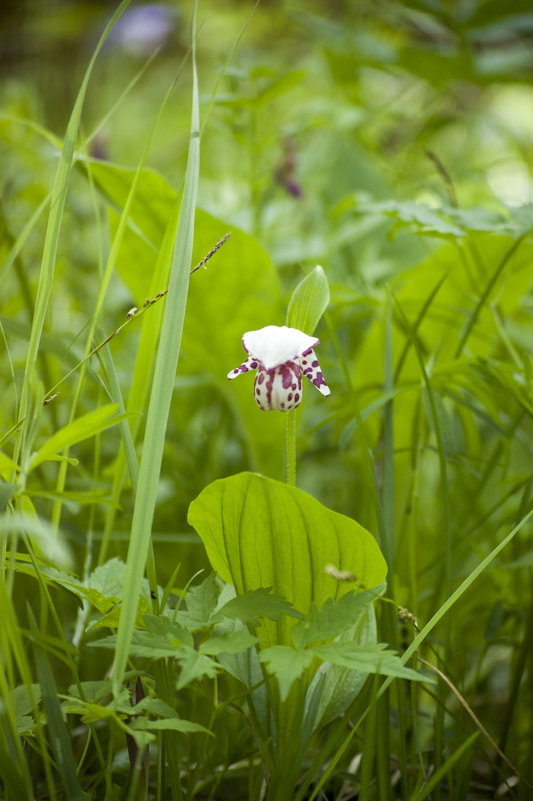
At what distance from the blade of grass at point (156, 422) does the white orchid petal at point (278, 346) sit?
66 mm

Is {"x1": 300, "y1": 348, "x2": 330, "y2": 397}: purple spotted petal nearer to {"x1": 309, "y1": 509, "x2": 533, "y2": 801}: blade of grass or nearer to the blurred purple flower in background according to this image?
{"x1": 309, "y1": 509, "x2": 533, "y2": 801}: blade of grass

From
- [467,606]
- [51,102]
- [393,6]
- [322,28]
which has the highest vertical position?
[393,6]

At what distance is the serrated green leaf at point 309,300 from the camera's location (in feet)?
1.72

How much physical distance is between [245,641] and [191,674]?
6 centimetres

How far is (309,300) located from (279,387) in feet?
0.28

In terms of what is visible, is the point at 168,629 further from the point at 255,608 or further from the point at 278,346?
the point at 278,346

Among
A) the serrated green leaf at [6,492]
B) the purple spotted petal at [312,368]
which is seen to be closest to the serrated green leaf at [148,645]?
the serrated green leaf at [6,492]

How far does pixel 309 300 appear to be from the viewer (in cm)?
53

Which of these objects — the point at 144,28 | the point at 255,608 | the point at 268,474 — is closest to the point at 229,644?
the point at 255,608

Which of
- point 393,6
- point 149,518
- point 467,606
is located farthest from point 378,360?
point 393,6

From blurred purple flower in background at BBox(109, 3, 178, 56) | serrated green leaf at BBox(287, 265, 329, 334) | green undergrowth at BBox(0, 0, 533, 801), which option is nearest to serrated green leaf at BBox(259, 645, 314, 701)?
green undergrowth at BBox(0, 0, 533, 801)

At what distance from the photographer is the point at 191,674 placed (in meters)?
A: 0.36

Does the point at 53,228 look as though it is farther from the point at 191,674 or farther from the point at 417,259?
the point at 417,259

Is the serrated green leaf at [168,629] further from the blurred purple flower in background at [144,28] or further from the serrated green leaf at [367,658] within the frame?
the blurred purple flower in background at [144,28]
